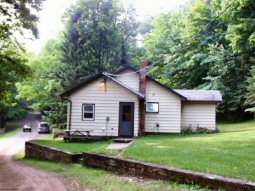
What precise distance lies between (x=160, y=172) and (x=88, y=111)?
12497 millimetres

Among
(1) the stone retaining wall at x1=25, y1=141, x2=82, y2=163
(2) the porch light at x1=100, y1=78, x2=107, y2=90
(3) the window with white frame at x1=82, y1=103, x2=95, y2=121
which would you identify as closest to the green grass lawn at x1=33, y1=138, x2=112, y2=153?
(1) the stone retaining wall at x1=25, y1=141, x2=82, y2=163

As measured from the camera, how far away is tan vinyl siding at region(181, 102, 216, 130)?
2233 centimetres

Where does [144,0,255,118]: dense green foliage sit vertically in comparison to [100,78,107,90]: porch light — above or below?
above

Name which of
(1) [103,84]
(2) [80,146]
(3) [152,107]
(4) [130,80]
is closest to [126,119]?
(3) [152,107]

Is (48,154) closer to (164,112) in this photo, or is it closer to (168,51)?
(164,112)

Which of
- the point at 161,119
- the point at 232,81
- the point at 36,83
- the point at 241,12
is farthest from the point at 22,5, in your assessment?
the point at 36,83

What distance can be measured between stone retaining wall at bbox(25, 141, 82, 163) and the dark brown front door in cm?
507

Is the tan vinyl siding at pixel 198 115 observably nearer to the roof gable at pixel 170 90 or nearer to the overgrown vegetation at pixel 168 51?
the roof gable at pixel 170 90

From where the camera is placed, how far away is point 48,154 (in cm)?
1627

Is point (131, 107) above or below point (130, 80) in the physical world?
below

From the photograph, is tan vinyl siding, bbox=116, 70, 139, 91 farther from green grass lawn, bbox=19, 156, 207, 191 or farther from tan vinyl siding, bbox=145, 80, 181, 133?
green grass lawn, bbox=19, 156, 207, 191

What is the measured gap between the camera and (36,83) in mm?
41938

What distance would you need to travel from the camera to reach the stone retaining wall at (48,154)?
540 inches

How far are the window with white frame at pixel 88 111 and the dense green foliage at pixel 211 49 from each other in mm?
9670
